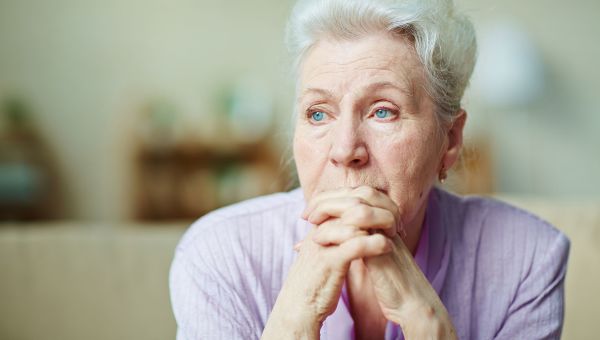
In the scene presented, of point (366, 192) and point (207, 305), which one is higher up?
point (366, 192)

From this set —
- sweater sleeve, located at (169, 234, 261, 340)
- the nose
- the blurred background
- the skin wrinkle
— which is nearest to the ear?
the skin wrinkle

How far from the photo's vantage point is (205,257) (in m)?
1.41

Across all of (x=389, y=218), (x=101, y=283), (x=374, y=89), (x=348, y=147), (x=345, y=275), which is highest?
(x=374, y=89)

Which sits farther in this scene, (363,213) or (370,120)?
(370,120)

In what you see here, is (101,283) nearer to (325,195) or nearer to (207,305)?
(207,305)

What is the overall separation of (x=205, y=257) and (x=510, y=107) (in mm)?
4103

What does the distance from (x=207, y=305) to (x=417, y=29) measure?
666 millimetres

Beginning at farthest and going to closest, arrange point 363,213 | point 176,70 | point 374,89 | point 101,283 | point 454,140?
1. point 176,70
2. point 101,283
3. point 454,140
4. point 374,89
5. point 363,213

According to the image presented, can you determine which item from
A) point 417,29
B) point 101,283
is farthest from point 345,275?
point 101,283

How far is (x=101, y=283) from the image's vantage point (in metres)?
2.04

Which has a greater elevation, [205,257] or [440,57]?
[440,57]

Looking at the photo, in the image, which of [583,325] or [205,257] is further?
[583,325]

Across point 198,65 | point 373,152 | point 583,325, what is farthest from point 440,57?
point 198,65

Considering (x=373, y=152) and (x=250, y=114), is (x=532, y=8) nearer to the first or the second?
(x=250, y=114)
